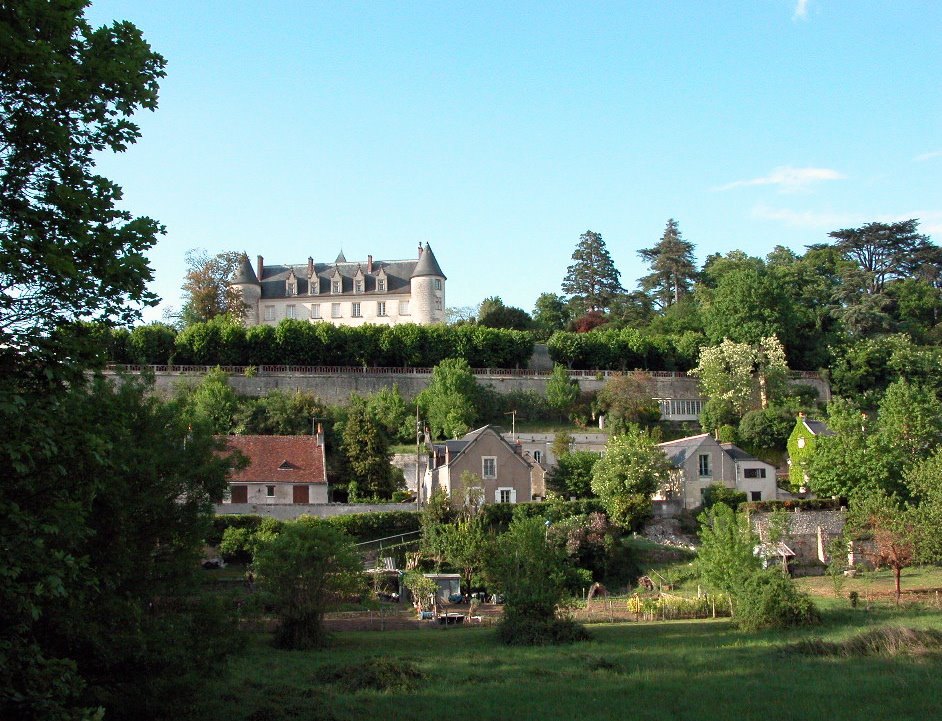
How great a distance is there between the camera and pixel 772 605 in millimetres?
28312

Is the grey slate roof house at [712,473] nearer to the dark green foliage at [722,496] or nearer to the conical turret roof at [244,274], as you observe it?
the dark green foliage at [722,496]

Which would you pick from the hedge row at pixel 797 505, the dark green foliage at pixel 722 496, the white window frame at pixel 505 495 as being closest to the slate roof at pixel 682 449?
the dark green foliage at pixel 722 496

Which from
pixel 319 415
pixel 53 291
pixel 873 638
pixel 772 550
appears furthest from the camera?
pixel 319 415

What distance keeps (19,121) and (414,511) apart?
32962 mm

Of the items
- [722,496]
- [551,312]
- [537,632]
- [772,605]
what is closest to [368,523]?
[537,632]

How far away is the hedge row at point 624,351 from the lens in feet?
230

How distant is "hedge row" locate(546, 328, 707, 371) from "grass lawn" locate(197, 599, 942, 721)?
42.8 m

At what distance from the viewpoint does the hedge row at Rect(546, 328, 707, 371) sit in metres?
70.2

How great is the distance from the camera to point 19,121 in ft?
35.1

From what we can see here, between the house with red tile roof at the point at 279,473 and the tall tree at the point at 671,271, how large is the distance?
2223 inches

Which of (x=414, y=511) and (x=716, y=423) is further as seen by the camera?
(x=716, y=423)

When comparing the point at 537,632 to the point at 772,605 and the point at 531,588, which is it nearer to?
the point at 531,588

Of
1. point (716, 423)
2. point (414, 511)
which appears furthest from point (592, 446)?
point (414, 511)

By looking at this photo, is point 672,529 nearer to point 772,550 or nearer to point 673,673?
point 772,550
